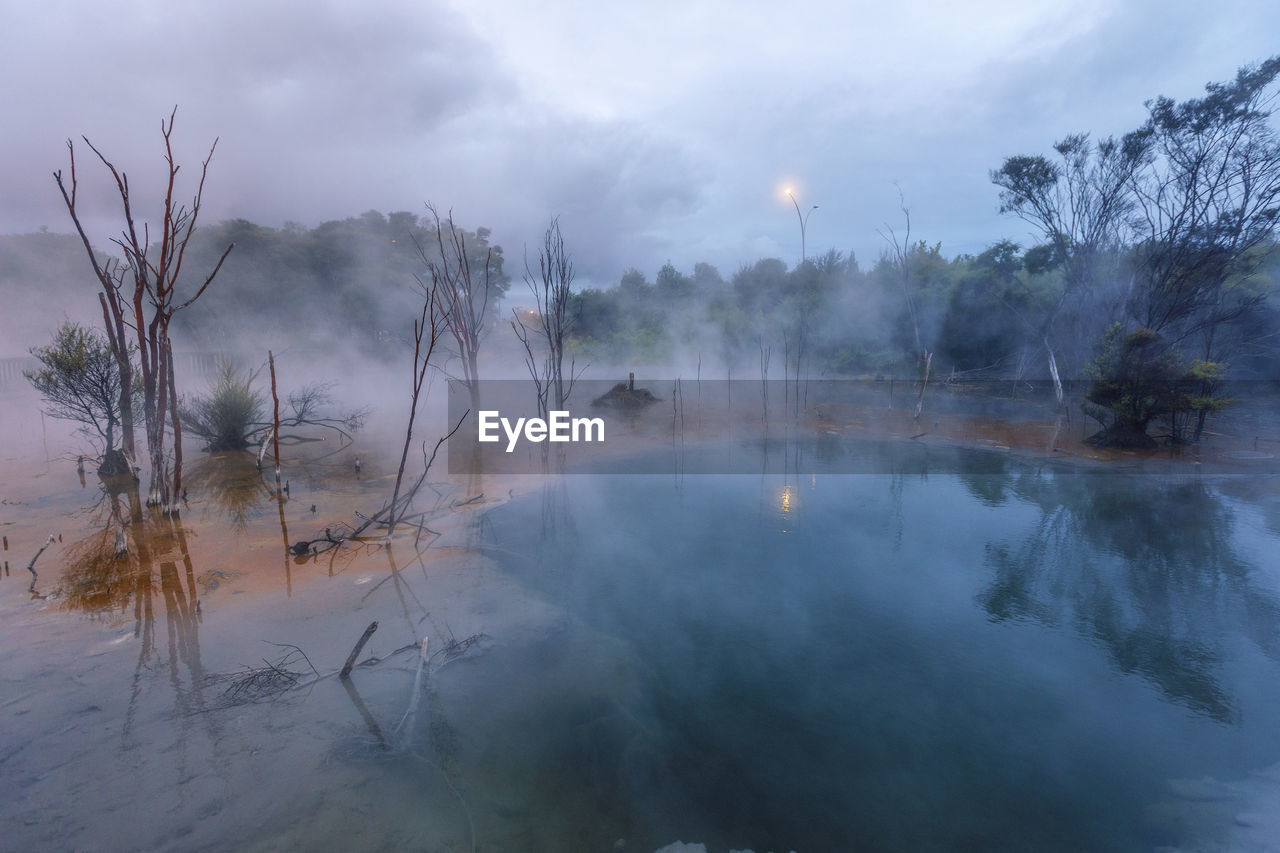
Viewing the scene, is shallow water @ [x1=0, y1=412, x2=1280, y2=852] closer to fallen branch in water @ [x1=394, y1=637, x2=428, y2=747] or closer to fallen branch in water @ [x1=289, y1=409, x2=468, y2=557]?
fallen branch in water @ [x1=394, y1=637, x2=428, y2=747]

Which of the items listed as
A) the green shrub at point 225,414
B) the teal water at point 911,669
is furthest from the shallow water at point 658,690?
the green shrub at point 225,414

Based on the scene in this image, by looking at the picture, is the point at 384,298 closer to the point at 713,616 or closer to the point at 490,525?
the point at 490,525

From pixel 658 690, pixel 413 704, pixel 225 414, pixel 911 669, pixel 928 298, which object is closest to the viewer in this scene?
pixel 413 704

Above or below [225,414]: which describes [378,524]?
below

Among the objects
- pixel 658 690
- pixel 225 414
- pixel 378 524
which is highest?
pixel 225 414

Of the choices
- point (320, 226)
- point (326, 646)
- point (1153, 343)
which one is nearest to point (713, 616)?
point (326, 646)

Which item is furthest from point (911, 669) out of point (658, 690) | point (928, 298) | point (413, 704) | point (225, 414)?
point (928, 298)

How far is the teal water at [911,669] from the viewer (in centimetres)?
277

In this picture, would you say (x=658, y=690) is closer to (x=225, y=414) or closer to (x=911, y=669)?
(x=911, y=669)

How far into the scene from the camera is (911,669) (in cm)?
384

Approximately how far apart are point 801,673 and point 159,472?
683cm

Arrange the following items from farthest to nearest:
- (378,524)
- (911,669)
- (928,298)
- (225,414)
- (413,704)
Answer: (928,298), (225,414), (378,524), (911,669), (413,704)

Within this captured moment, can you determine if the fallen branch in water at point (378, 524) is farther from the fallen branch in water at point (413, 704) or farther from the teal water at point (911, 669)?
the fallen branch in water at point (413, 704)

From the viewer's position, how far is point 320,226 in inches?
919
